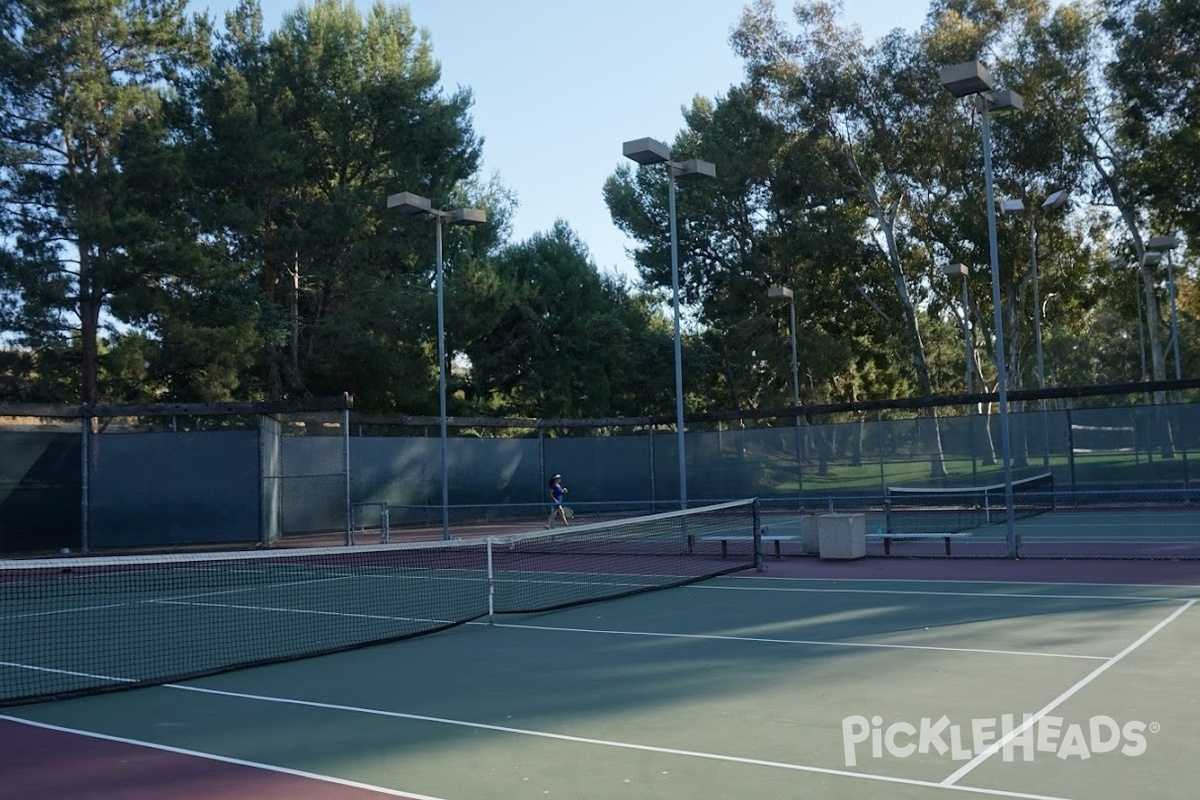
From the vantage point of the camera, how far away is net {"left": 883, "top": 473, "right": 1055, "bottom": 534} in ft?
67.1

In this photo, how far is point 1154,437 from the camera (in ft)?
87.3

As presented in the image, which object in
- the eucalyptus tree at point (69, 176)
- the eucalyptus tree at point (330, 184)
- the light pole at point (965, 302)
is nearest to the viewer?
the eucalyptus tree at point (69, 176)

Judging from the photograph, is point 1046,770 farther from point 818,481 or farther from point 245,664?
point 818,481

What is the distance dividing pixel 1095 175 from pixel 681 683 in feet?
118

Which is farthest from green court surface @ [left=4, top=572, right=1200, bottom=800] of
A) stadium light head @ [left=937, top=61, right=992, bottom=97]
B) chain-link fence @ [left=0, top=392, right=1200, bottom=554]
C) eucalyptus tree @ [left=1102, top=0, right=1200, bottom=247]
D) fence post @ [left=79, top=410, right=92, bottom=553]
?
eucalyptus tree @ [left=1102, top=0, right=1200, bottom=247]

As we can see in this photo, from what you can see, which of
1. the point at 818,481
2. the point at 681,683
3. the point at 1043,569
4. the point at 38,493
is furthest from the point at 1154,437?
the point at 38,493

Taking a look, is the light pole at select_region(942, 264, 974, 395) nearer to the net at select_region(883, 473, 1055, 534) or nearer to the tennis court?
the net at select_region(883, 473, 1055, 534)

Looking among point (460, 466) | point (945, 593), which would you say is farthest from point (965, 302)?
point (945, 593)

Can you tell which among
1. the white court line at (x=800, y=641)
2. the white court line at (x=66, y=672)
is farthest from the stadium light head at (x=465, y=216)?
the white court line at (x=66, y=672)

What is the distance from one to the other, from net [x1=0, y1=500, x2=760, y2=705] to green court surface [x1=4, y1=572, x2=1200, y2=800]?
39.7 inches

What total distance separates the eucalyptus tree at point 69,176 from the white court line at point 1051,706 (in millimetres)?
24333
